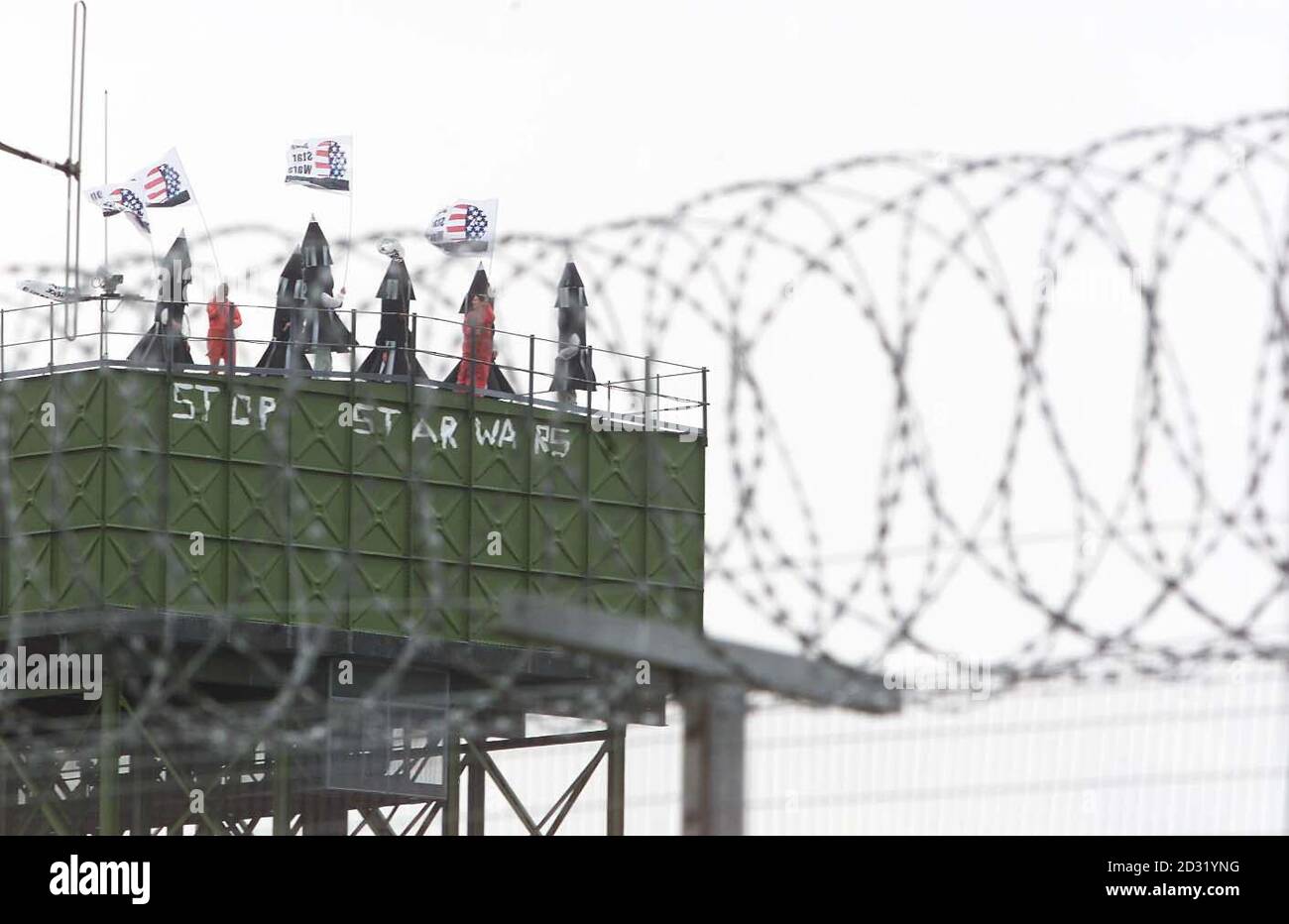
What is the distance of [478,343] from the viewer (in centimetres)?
3781

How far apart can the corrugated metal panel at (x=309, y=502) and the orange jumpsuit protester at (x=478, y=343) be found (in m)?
0.35

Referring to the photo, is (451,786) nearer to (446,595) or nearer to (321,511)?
(446,595)

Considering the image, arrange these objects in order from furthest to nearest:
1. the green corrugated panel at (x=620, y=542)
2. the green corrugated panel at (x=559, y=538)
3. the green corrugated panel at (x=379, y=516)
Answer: the green corrugated panel at (x=620, y=542)
the green corrugated panel at (x=559, y=538)
the green corrugated panel at (x=379, y=516)

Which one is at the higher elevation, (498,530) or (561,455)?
(561,455)

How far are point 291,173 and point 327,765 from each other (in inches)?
288

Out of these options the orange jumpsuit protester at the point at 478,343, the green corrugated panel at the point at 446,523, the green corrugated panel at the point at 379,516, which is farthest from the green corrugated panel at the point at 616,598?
the orange jumpsuit protester at the point at 478,343

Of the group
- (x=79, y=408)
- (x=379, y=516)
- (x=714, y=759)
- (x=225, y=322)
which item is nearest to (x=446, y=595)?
(x=379, y=516)

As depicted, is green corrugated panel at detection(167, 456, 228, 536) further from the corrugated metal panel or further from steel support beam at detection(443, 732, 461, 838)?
steel support beam at detection(443, 732, 461, 838)

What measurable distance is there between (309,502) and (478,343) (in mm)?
2912

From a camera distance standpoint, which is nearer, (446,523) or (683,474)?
(446,523)

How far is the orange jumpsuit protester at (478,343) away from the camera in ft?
119

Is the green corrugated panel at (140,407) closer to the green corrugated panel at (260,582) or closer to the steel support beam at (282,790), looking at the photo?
the green corrugated panel at (260,582)

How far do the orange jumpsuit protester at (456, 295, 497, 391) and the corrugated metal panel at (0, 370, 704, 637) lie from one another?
35cm
